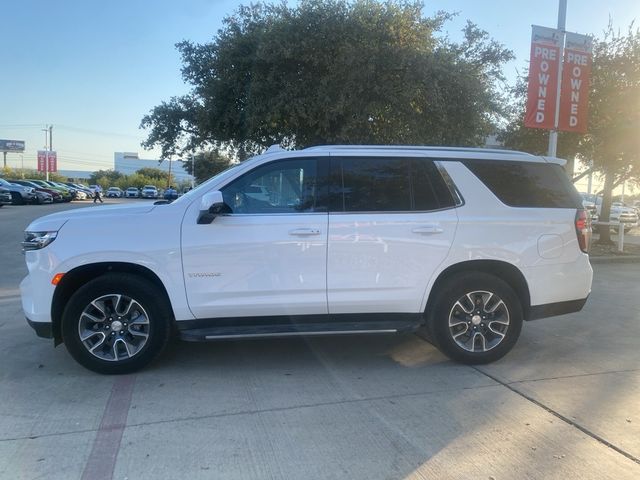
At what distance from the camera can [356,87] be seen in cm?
1241

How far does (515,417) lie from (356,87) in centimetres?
972

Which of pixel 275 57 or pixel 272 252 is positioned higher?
pixel 275 57

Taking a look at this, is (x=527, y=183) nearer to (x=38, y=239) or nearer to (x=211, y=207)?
(x=211, y=207)

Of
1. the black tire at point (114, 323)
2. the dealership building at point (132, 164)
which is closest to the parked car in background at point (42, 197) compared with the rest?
the black tire at point (114, 323)

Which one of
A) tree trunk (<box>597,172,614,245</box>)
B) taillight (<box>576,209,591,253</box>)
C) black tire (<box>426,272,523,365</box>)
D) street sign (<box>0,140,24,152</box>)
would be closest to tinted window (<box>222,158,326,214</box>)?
black tire (<box>426,272,523,365</box>)

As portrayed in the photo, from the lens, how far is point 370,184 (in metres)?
5.00

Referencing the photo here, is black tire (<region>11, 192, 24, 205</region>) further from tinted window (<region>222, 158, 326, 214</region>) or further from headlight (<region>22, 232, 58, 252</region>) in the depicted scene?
tinted window (<region>222, 158, 326, 214</region>)

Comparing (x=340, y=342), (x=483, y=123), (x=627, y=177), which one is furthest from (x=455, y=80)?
(x=340, y=342)

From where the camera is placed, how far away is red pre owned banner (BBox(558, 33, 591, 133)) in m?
10.4

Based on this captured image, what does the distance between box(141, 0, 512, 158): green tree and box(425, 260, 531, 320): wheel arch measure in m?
7.85

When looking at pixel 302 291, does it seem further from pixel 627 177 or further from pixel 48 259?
pixel 627 177

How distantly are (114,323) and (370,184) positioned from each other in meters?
2.61

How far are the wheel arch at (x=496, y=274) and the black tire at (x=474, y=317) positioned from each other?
4 centimetres

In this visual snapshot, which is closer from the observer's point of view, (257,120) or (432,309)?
(432,309)
